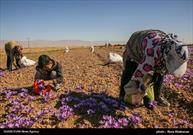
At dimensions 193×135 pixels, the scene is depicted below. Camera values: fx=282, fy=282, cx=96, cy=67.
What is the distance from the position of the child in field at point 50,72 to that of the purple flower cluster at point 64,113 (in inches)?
68.0

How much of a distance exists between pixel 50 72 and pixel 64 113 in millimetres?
2586

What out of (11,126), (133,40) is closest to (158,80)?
(133,40)

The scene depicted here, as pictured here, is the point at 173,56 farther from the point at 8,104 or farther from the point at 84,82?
the point at 84,82

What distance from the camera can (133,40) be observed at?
696 centimetres

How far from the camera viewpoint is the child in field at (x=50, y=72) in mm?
8367

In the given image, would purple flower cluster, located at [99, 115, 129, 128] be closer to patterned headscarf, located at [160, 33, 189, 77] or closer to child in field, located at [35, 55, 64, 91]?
patterned headscarf, located at [160, 33, 189, 77]

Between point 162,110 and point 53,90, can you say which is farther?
point 53,90

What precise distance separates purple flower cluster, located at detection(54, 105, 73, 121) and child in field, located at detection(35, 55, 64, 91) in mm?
1726

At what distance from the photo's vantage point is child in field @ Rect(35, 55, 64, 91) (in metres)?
8.37

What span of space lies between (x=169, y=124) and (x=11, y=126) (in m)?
3.41

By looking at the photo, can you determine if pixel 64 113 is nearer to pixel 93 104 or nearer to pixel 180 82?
pixel 93 104

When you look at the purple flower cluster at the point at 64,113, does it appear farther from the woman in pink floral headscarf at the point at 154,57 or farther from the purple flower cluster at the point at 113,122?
the woman in pink floral headscarf at the point at 154,57

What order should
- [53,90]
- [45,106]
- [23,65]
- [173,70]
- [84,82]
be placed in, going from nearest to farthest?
[173,70], [45,106], [53,90], [84,82], [23,65]

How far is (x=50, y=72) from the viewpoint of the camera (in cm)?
881
